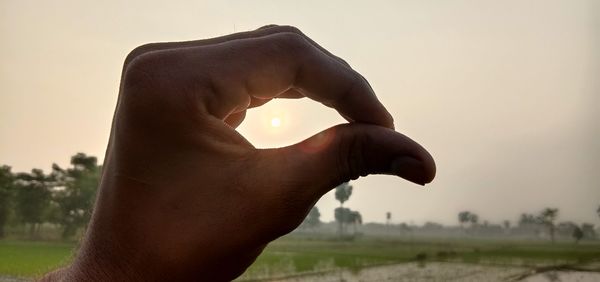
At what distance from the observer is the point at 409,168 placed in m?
0.42

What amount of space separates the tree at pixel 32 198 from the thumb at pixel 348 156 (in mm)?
3262

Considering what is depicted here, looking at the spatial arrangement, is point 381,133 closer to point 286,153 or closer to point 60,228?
point 286,153

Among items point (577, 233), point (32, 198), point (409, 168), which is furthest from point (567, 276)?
point (32, 198)

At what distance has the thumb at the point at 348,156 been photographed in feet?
1.39

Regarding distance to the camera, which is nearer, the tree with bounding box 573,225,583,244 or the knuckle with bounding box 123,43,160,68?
the knuckle with bounding box 123,43,160,68

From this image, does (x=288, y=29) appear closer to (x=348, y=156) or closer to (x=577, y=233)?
(x=348, y=156)

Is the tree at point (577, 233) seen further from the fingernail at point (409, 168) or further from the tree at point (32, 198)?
the tree at point (32, 198)

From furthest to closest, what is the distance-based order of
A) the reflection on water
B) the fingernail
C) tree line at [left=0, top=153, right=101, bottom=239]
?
tree line at [left=0, top=153, right=101, bottom=239] < the reflection on water < the fingernail

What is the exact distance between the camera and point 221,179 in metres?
0.44

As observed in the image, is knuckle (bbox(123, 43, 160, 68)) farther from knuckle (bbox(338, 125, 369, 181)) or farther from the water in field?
the water in field

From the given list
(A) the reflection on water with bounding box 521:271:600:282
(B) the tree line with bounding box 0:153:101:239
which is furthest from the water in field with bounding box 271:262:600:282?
(B) the tree line with bounding box 0:153:101:239

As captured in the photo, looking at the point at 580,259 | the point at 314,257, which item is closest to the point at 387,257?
the point at 314,257

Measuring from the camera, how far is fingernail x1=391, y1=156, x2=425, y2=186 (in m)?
0.42

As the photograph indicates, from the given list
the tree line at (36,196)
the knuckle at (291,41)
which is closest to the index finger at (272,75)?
the knuckle at (291,41)
